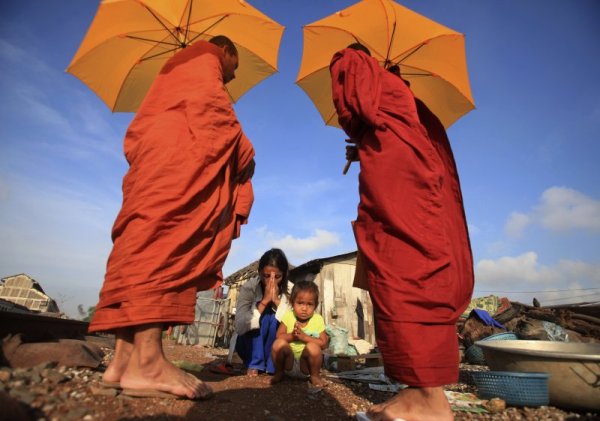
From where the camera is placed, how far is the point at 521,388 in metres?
2.79

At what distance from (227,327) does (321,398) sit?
12.5m

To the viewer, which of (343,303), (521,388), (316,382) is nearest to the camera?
(521,388)

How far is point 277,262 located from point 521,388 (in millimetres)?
2601

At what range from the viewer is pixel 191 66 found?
95.0 inches

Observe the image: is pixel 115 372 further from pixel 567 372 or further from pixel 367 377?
pixel 567 372

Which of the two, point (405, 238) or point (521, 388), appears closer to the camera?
point (405, 238)

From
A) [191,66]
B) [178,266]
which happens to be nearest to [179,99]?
[191,66]

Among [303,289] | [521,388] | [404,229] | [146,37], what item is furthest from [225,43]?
[521,388]

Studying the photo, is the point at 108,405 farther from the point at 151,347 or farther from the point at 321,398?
the point at 321,398

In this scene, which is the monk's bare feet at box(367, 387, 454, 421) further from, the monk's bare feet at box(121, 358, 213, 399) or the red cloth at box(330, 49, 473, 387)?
the monk's bare feet at box(121, 358, 213, 399)

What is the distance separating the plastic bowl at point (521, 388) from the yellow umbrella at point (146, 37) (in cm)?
413

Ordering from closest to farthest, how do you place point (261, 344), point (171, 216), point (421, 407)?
point (421, 407)
point (171, 216)
point (261, 344)

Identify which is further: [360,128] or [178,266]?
[360,128]

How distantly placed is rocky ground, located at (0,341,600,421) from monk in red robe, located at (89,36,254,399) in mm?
124
